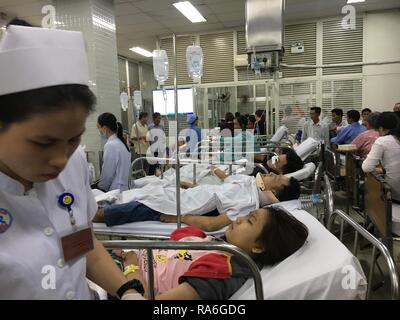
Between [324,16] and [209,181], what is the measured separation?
4773 millimetres

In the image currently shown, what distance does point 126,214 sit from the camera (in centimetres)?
219

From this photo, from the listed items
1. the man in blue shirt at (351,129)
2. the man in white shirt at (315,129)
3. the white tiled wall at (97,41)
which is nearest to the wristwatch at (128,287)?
the white tiled wall at (97,41)

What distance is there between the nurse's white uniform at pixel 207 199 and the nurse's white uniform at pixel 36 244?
1.34 metres

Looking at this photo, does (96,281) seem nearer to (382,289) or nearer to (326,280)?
(326,280)

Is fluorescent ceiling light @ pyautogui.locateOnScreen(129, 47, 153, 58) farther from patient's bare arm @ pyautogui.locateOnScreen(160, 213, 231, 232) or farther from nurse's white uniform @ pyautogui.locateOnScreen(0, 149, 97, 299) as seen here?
nurse's white uniform @ pyautogui.locateOnScreen(0, 149, 97, 299)

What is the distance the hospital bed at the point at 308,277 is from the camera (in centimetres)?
120

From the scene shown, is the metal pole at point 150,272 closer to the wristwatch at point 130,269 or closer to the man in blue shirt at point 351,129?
the wristwatch at point 130,269

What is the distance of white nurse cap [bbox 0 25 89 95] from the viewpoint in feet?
2.11

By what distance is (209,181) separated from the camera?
3404mm

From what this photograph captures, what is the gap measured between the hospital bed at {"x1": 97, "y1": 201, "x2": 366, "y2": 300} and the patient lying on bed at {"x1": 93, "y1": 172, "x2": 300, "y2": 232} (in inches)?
29.0

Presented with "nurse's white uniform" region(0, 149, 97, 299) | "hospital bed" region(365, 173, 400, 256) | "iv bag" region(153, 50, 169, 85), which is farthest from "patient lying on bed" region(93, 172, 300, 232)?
"nurse's white uniform" region(0, 149, 97, 299)

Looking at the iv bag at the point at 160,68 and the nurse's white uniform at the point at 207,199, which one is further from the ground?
the iv bag at the point at 160,68

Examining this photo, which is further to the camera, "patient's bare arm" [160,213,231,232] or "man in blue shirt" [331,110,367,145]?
"man in blue shirt" [331,110,367,145]

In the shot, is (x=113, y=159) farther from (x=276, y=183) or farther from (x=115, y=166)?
(x=276, y=183)
